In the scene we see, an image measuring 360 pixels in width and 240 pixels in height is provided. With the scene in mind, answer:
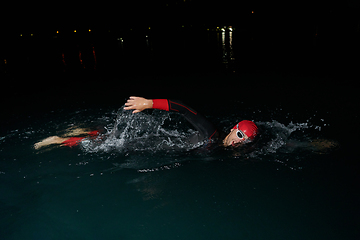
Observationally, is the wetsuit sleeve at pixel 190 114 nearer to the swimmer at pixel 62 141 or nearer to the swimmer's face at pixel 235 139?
the swimmer's face at pixel 235 139

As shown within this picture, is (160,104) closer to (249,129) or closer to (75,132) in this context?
(249,129)

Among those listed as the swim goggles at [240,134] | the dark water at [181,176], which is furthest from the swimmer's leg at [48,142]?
the swim goggles at [240,134]

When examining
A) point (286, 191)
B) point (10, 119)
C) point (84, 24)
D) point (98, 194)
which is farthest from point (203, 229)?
point (84, 24)

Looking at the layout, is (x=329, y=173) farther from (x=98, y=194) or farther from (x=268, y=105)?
(x=268, y=105)

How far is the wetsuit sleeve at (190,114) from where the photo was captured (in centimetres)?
467

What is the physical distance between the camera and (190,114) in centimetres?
500

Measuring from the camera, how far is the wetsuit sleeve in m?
4.67

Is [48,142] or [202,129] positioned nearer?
[202,129]

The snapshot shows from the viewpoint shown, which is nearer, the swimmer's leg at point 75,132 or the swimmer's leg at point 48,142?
the swimmer's leg at point 48,142

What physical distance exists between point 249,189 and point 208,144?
59.9 inches

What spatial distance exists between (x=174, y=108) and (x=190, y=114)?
39 centimetres

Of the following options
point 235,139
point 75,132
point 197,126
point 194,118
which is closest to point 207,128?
point 197,126

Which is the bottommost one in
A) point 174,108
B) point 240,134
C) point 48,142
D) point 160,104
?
point 48,142

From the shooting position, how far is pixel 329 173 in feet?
14.8
